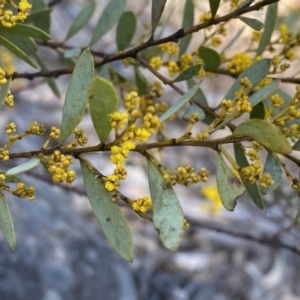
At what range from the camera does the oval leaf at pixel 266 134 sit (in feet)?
1.46

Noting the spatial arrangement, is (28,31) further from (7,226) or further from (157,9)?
(7,226)

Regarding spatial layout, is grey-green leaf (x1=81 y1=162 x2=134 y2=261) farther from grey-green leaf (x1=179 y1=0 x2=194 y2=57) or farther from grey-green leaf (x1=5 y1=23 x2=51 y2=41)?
grey-green leaf (x1=179 y1=0 x2=194 y2=57)

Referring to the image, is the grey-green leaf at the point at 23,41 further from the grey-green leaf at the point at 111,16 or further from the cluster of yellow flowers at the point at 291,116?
the cluster of yellow flowers at the point at 291,116

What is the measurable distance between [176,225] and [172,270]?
173 centimetres

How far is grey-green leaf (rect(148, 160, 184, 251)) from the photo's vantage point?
0.47 metres

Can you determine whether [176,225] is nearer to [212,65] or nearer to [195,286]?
[212,65]

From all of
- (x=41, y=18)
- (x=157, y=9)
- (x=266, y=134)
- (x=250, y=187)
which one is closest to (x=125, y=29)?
(x=41, y=18)

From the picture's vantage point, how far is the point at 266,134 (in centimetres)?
46

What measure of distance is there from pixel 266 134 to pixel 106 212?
189mm

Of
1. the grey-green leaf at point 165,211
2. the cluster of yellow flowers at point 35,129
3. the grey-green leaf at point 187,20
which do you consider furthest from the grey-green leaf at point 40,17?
the grey-green leaf at point 165,211

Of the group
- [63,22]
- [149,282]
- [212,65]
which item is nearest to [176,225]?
[212,65]

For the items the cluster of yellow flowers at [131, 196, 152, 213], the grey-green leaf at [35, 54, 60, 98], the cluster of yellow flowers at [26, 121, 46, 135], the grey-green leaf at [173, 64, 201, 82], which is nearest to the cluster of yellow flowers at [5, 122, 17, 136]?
the cluster of yellow flowers at [26, 121, 46, 135]

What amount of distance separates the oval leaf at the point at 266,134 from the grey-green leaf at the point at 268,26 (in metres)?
0.33

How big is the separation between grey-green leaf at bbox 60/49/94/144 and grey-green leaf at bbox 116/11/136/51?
372 mm
